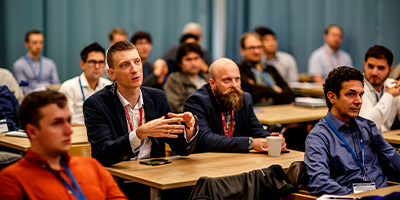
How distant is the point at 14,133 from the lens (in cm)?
344

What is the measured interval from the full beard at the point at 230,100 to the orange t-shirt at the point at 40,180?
1.45 metres

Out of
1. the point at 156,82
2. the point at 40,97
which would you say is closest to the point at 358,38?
the point at 156,82

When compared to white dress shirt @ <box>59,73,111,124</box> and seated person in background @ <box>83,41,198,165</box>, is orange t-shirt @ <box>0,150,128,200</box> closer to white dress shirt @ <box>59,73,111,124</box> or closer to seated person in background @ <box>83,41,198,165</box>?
seated person in background @ <box>83,41,198,165</box>

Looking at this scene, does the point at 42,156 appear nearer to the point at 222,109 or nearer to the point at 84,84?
the point at 222,109

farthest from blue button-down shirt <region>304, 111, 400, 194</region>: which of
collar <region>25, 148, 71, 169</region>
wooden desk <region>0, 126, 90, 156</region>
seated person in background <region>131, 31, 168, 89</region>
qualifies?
seated person in background <region>131, 31, 168, 89</region>

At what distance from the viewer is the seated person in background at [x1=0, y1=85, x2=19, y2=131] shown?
3791 mm

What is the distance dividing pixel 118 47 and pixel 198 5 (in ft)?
21.5

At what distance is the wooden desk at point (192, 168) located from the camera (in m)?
2.20

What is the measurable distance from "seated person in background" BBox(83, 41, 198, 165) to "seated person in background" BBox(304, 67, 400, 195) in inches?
30.9

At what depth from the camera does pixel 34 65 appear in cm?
704

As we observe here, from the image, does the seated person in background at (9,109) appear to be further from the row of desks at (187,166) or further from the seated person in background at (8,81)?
the seated person in background at (8,81)

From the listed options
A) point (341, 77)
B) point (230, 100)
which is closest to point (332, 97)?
point (341, 77)

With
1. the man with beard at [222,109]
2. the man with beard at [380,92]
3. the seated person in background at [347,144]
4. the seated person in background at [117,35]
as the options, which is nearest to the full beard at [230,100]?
the man with beard at [222,109]

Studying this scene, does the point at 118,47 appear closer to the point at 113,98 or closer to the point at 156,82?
the point at 113,98
